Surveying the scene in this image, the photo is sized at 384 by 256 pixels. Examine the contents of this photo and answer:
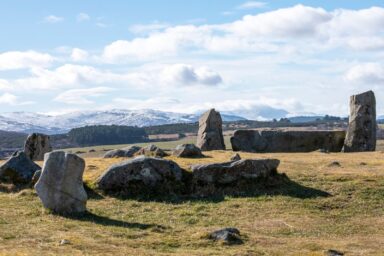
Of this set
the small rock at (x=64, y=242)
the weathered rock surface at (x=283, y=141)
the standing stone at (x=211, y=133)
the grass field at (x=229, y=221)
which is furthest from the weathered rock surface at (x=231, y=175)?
the standing stone at (x=211, y=133)

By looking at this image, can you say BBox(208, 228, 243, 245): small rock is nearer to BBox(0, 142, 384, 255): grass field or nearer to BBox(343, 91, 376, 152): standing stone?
BBox(0, 142, 384, 255): grass field

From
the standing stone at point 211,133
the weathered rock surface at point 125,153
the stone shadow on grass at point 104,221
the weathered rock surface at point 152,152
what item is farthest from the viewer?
the standing stone at point 211,133

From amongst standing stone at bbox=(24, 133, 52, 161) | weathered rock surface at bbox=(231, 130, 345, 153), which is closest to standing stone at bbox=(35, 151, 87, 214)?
standing stone at bbox=(24, 133, 52, 161)

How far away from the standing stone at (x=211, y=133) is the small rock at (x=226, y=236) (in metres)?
35.4

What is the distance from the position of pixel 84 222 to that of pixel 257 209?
8.44 meters

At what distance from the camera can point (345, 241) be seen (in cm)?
2191

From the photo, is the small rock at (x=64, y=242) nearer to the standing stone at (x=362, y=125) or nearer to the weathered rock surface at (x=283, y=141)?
the weathered rock surface at (x=283, y=141)

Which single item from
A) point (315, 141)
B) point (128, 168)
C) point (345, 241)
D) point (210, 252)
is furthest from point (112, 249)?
point (315, 141)

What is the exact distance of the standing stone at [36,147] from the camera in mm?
51719

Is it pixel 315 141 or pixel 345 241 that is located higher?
pixel 315 141

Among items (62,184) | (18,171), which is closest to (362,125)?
(18,171)

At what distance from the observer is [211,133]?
57094mm

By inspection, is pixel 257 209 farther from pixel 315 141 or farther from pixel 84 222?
pixel 315 141

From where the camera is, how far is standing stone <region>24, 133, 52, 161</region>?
170 ft
